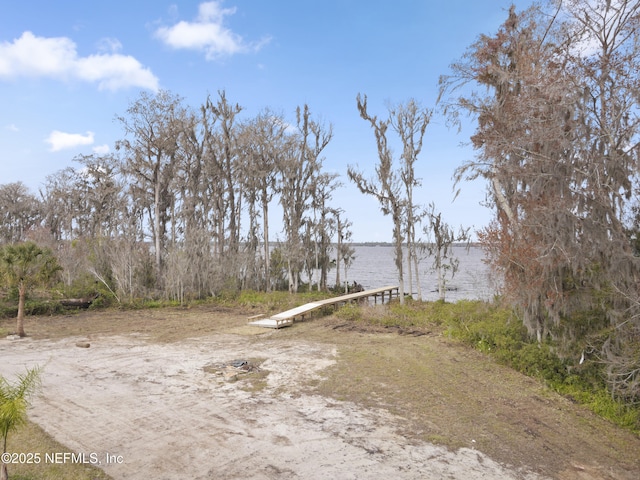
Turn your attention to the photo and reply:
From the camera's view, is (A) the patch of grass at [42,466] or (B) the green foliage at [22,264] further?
(B) the green foliage at [22,264]

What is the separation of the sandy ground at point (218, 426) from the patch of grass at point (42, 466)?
181 millimetres

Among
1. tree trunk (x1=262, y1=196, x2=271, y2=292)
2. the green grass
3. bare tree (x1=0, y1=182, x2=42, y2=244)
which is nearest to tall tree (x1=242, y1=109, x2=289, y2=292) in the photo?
tree trunk (x1=262, y1=196, x2=271, y2=292)

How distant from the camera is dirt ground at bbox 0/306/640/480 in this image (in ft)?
18.3

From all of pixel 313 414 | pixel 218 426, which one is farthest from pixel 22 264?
pixel 313 414

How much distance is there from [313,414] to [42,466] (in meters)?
3.95

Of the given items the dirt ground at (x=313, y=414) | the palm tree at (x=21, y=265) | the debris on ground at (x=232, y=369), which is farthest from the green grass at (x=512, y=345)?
the palm tree at (x=21, y=265)

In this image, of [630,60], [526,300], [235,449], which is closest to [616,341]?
[526,300]

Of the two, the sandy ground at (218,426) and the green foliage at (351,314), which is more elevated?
the green foliage at (351,314)

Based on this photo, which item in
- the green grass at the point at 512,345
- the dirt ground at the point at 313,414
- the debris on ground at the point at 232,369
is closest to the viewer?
the dirt ground at the point at 313,414

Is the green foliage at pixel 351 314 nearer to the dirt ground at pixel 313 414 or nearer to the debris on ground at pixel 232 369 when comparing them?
the dirt ground at pixel 313 414

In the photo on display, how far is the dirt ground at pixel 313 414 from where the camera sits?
559 cm

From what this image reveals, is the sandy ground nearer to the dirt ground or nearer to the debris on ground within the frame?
the dirt ground

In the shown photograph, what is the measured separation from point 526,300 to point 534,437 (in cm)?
378

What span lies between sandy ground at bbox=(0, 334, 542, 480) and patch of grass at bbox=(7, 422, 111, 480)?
181 mm
